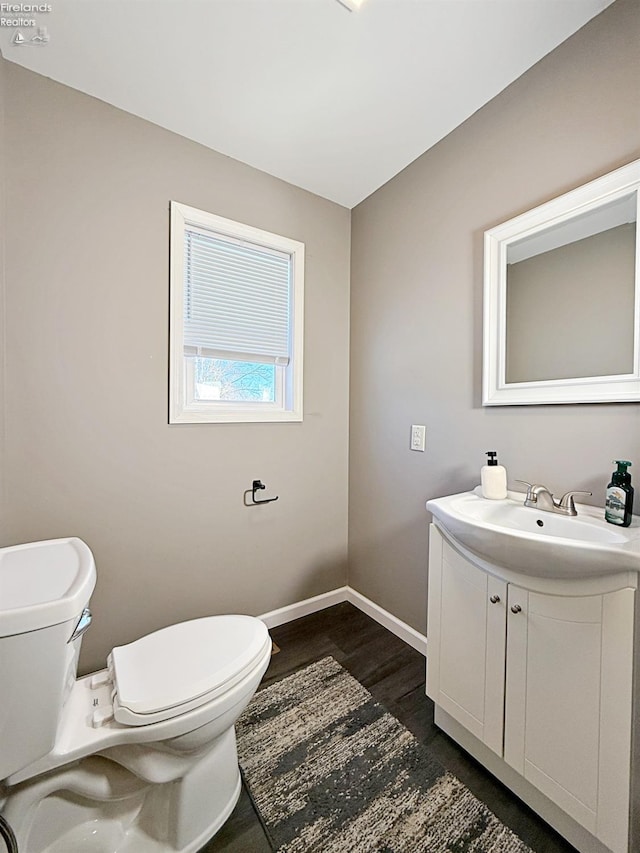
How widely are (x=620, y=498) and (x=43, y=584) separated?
5.13 feet

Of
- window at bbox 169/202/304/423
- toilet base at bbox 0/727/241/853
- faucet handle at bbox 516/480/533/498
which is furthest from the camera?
window at bbox 169/202/304/423

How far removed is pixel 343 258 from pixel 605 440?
168cm

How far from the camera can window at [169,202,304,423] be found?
1581mm

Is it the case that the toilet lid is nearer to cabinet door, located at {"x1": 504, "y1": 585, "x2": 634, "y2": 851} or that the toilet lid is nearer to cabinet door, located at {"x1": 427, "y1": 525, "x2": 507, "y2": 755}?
cabinet door, located at {"x1": 427, "y1": 525, "x2": 507, "y2": 755}

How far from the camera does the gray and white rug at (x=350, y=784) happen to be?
3.11ft

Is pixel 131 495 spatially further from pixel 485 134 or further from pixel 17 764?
pixel 485 134

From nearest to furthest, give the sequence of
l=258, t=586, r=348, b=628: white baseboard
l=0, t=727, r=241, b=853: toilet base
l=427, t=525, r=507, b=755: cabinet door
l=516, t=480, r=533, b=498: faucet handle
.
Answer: l=0, t=727, r=241, b=853: toilet base, l=427, t=525, r=507, b=755: cabinet door, l=516, t=480, r=533, b=498: faucet handle, l=258, t=586, r=348, b=628: white baseboard

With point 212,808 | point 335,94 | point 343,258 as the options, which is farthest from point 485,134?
point 212,808

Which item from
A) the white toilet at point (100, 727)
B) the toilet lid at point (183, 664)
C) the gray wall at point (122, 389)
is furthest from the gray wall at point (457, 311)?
the white toilet at point (100, 727)

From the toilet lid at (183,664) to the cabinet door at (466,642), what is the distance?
648 mm

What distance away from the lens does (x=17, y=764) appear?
74 centimetres
